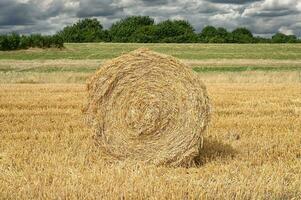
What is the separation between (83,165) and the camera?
6.49m

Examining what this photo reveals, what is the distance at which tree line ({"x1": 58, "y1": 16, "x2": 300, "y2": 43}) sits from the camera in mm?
71188

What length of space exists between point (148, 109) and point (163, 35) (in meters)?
67.7

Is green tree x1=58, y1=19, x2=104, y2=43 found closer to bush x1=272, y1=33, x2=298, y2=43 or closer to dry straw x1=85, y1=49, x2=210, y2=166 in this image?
bush x1=272, y1=33, x2=298, y2=43

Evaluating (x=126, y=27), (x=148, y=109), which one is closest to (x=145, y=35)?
(x=126, y=27)

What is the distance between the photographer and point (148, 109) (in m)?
6.95

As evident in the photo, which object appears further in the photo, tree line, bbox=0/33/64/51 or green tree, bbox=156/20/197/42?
green tree, bbox=156/20/197/42

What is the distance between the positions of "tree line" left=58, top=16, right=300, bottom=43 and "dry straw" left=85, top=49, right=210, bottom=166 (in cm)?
6192

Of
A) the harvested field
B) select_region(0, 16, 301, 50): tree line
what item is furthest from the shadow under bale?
select_region(0, 16, 301, 50): tree line

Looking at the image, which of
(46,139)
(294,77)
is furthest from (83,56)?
(46,139)

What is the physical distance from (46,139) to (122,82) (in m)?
1.75

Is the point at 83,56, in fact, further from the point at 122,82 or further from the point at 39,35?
the point at 122,82

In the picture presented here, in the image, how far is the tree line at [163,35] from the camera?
71.2m

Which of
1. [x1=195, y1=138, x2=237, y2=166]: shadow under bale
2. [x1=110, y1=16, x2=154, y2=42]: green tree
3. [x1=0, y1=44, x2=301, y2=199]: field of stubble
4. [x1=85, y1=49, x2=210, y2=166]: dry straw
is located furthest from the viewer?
[x1=110, y1=16, x2=154, y2=42]: green tree

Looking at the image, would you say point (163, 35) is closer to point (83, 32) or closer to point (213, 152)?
point (83, 32)
